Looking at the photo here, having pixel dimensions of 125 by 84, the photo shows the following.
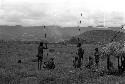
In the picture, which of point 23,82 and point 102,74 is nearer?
point 23,82

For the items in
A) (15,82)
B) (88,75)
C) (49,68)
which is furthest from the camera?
(49,68)

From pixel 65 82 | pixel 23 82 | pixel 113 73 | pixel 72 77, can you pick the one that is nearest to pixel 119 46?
pixel 113 73

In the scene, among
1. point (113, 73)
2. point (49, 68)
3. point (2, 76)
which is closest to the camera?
point (2, 76)

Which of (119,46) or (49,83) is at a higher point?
(119,46)

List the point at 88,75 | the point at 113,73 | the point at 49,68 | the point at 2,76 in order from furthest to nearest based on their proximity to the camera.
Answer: the point at 49,68 < the point at 113,73 < the point at 88,75 < the point at 2,76

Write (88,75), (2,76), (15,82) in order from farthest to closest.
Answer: (88,75)
(2,76)
(15,82)

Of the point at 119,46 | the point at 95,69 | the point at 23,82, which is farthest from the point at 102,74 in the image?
→ the point at 23,82

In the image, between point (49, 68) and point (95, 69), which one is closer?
point (95, 69)

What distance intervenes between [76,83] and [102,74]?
432 centimetres

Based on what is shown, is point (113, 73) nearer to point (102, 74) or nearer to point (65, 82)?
point (102, 74)

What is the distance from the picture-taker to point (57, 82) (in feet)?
49.7

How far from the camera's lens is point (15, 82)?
1464 cm

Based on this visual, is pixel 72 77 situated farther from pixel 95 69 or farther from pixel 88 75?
pixel 95 69

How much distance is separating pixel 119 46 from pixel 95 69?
2372 mm
